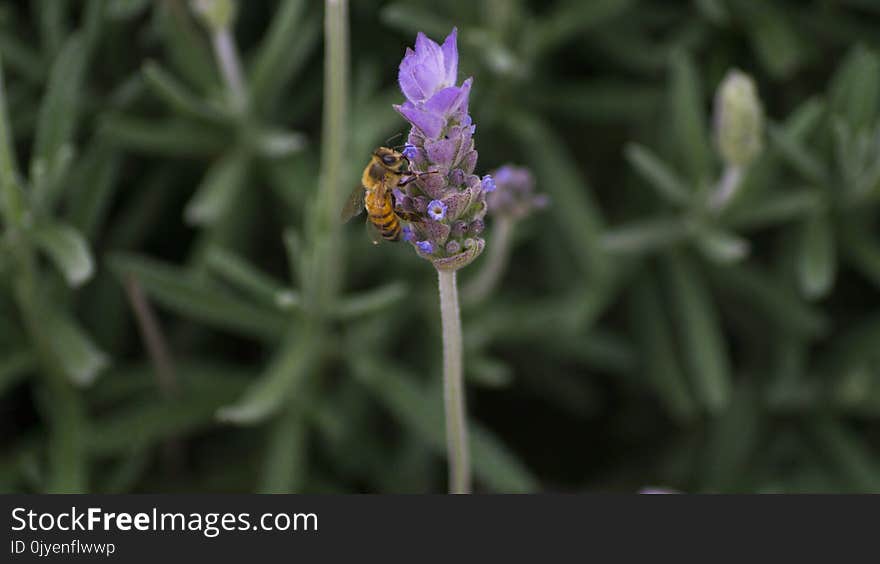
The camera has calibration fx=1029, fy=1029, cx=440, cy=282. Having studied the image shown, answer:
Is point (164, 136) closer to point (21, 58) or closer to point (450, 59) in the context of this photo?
point (21, 58)

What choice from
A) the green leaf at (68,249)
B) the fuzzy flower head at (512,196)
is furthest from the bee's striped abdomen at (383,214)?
the green leaf at (68,249)

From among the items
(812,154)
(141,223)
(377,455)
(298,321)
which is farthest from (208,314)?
(812,154)

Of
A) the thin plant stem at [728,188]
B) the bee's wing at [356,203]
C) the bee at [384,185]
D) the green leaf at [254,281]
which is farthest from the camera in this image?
the thin plant stem at [728,188]

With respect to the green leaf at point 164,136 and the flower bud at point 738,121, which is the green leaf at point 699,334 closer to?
the flower bud at point 738,121

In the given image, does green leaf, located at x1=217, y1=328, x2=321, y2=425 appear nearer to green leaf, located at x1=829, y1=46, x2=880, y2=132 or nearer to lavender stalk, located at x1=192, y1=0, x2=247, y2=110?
lavender stalk, located at x1=192, y1=0, x2=247, y2=110

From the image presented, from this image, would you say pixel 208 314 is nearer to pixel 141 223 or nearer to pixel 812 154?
pixel 141 223

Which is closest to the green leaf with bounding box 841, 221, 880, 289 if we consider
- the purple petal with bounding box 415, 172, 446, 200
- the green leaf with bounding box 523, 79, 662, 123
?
the green leaf with bounding box 523, 79, 662, 123

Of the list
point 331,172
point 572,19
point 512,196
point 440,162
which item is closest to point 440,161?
point 440,162
